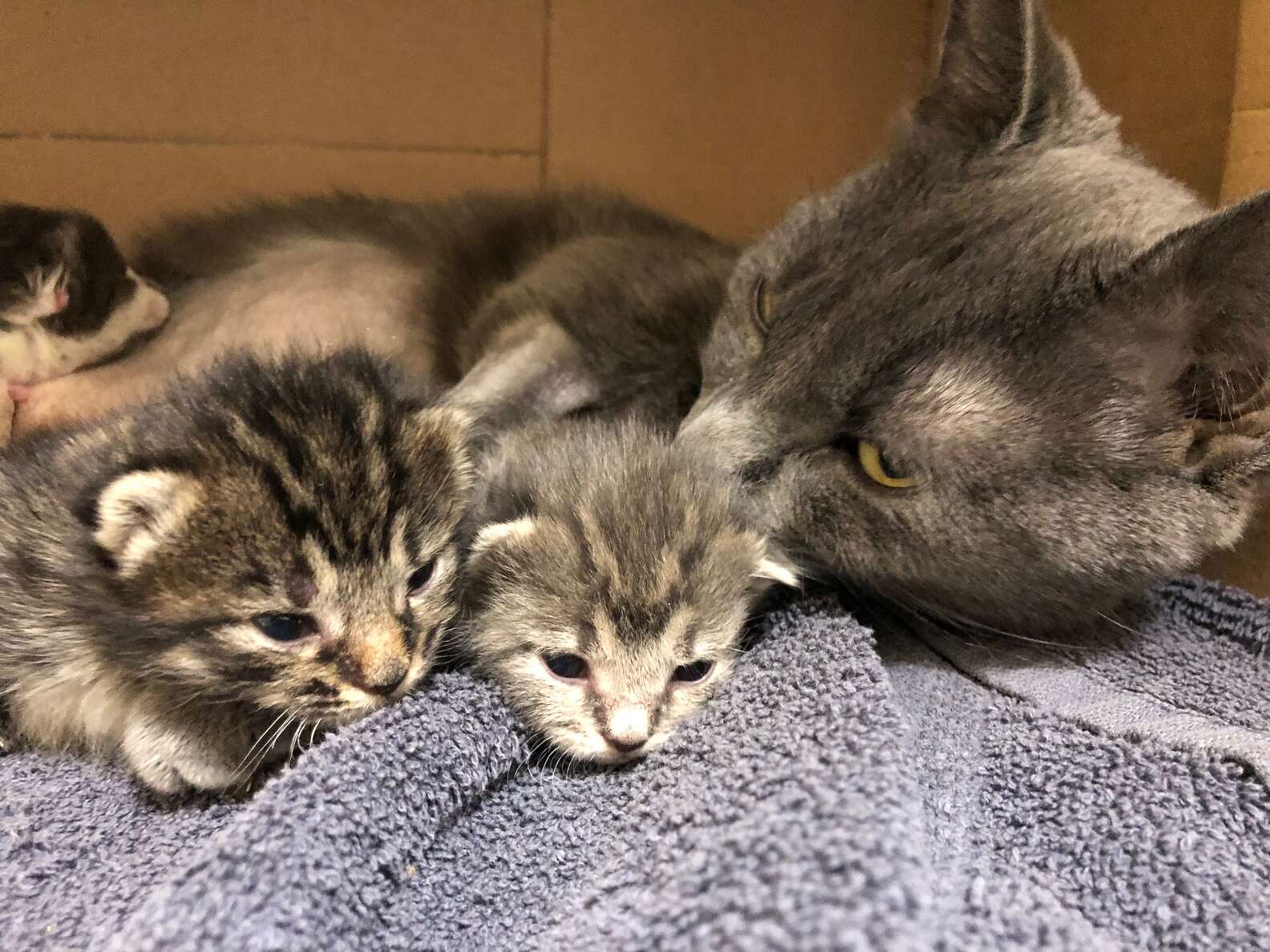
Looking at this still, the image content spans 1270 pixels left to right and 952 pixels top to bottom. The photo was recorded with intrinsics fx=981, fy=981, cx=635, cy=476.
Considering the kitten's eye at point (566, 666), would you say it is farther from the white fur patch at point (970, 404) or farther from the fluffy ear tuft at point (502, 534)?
the white fur patch at point (970, 404)

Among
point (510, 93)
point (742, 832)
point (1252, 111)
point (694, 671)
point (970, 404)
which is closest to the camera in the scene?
point (742, 832)

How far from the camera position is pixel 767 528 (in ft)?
3.95

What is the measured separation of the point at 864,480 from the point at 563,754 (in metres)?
0.46

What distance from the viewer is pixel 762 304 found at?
1.25 m

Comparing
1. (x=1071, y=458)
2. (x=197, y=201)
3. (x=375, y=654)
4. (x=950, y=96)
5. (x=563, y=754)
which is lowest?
(x=563, y=754)

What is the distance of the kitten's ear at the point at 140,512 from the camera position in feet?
3.08

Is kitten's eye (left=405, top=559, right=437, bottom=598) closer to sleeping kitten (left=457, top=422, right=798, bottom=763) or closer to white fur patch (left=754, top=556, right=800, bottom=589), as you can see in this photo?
sleeping kitten (left=457, top=422, right=798, bottom=763)

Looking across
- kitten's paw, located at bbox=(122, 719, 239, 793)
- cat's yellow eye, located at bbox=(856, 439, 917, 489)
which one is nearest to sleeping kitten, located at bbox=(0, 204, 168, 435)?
kitten's paw, located at bbox=(122, 719, 239, 793)

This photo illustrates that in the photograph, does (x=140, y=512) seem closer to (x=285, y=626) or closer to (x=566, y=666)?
(x=285, y=626)

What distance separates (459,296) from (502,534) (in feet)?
2.34

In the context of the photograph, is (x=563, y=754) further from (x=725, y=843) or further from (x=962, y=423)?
(x=962, y=423)

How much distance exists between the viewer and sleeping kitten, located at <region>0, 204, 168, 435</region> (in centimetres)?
136

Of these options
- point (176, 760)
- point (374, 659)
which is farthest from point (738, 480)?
point (176, 760)

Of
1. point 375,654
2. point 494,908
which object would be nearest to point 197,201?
point 375,654
